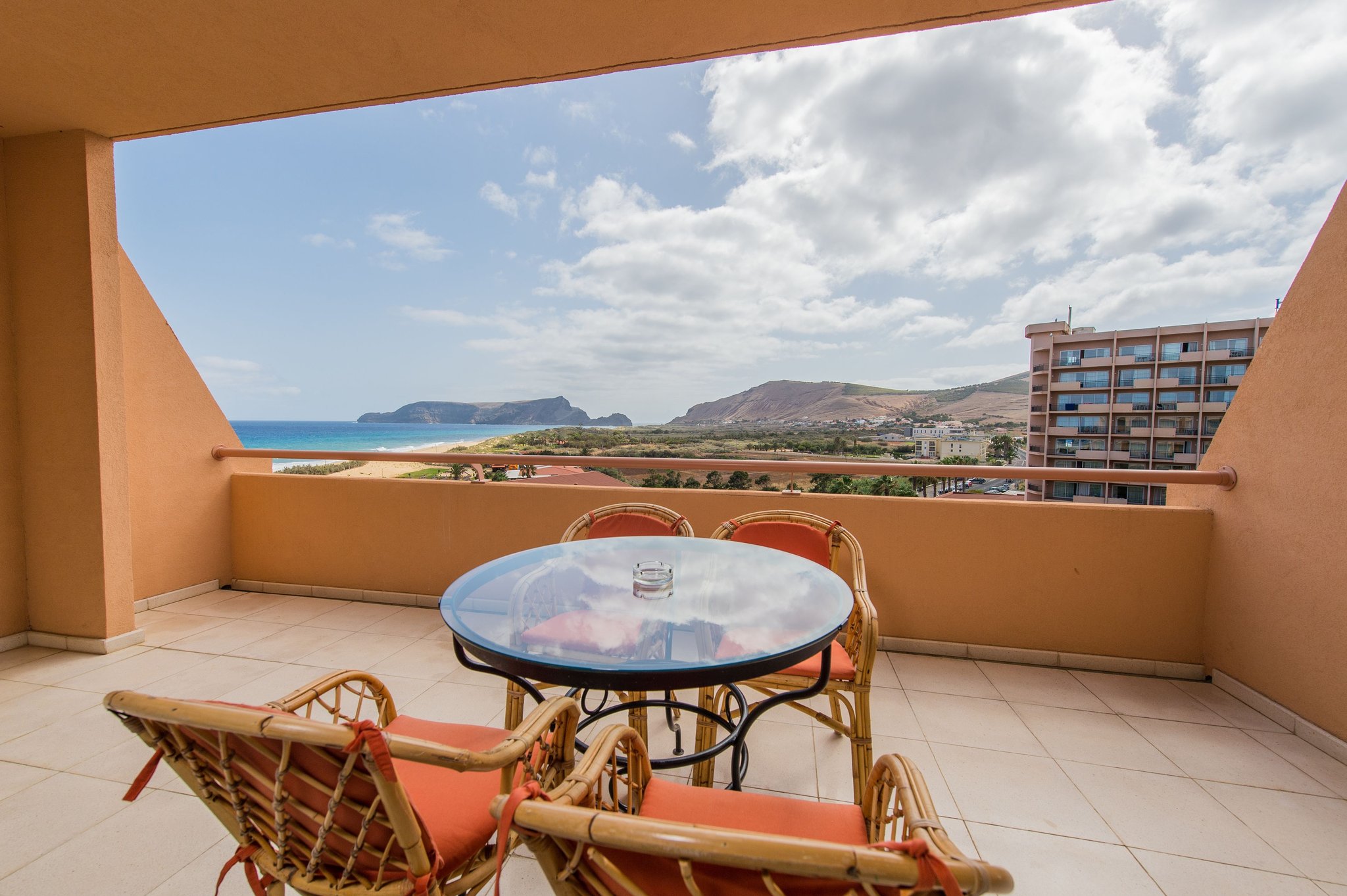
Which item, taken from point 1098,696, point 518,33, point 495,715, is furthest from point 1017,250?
point 495,715

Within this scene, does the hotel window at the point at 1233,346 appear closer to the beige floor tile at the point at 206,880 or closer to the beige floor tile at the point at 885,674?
the beige floor tile at the point at 885,674

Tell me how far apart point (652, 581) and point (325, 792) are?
991 millimetres

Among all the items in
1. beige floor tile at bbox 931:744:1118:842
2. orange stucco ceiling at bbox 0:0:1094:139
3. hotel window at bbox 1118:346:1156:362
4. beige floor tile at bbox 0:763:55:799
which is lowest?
beige floor tile at bbox 0:763:55:799

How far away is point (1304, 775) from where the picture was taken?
1.92 meters

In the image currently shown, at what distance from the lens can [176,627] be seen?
3246 millimetres

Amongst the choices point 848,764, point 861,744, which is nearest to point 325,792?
point 861,744

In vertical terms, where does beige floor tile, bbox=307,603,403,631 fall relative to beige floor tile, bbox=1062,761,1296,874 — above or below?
below

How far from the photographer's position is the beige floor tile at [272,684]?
→ 2.43m

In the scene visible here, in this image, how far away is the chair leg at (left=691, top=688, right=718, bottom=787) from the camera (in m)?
1.65

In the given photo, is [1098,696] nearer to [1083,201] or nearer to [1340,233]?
[1340,233]

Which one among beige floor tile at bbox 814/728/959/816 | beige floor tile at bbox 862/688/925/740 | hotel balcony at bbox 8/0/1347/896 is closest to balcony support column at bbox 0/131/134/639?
hotel balcony at bbox 8/0/1347/896

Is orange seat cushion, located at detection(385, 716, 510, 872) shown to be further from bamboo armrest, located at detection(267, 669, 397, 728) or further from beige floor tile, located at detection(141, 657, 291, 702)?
beige floor tile, located at detection(141, 657, 291, 702)

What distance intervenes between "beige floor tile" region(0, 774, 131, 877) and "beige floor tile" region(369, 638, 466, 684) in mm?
972

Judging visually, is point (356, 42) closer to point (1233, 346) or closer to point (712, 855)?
point (712, 855)
